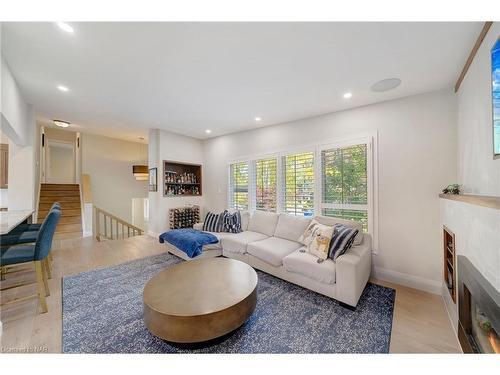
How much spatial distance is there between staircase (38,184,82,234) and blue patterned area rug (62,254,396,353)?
3268 millimetres

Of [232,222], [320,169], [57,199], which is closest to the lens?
[320,169]

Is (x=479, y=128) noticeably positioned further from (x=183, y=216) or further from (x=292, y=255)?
(x=183, y=216)

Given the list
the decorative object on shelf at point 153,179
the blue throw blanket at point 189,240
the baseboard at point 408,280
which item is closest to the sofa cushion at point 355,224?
the baseboard at point 408,280

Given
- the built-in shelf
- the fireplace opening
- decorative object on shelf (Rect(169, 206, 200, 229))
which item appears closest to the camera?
the built-in shelf

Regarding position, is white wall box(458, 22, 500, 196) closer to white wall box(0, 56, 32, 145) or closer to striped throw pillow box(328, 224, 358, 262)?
striped throw pillow box(328, 224, 358, 262)

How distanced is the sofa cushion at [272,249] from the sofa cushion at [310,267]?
14 cm

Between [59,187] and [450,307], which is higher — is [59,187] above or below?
above

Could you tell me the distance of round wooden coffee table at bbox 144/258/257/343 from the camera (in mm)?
1473

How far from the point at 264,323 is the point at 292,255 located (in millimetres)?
896

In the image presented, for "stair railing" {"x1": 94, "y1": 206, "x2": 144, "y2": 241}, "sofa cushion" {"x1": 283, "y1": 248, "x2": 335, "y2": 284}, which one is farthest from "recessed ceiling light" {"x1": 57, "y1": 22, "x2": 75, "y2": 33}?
"stair railing" {"x1": 94, "y1": 206, "x2": 144, "y2": 241}

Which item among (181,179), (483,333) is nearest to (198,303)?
(483,333)

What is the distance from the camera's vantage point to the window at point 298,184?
3.55m

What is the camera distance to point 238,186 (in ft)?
15.5
